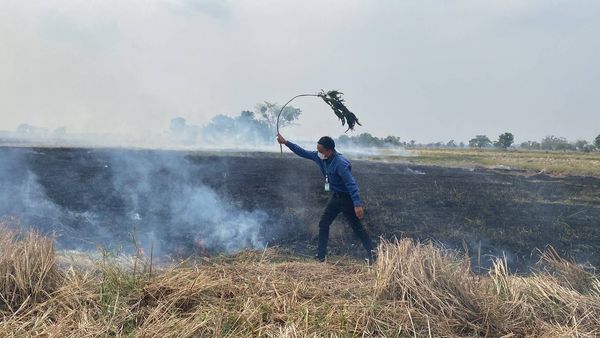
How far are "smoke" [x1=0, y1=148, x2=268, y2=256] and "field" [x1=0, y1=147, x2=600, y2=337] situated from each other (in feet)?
0.14

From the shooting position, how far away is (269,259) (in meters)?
Result: 5.59

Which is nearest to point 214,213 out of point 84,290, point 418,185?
point 84,290

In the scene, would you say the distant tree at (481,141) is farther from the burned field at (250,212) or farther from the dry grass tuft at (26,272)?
the dry grass tuft at (26,272)

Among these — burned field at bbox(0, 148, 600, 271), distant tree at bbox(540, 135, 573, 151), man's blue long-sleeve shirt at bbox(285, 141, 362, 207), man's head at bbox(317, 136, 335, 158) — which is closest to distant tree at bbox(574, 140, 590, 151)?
distant tree at bbox(540, 135, 573, 151)

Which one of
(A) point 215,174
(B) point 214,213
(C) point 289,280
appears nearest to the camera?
(C) point 289,280

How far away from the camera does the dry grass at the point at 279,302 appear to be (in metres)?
2.96

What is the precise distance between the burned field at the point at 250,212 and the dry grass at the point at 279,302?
773 mm

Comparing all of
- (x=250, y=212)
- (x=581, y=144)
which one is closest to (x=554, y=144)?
(x=581, y=144)

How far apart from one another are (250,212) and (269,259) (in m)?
3.63

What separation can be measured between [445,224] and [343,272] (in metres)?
5.28

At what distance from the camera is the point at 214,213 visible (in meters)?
8.76

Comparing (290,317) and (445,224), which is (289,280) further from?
(445,224)

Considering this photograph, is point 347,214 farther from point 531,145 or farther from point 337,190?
point 531,145

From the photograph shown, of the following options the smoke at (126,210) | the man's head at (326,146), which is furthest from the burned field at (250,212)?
the man's head at (326,146)
